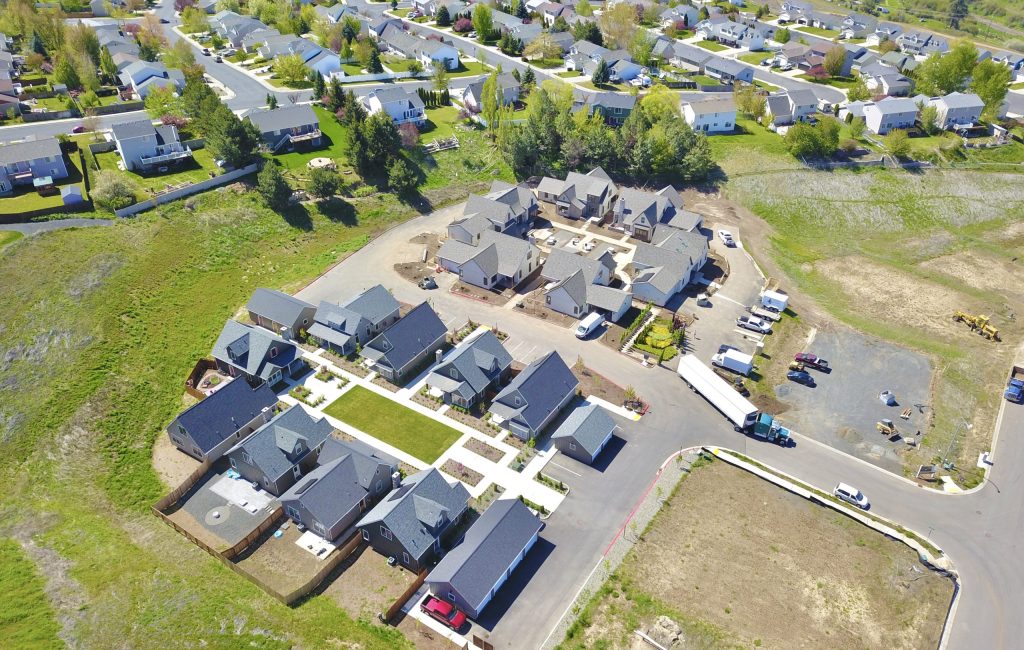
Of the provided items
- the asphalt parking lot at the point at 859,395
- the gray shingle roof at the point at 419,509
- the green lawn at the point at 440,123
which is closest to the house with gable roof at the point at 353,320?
the gray shingle roof at the point at 419,509

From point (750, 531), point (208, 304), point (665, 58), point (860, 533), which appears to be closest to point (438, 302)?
point (208, 304)

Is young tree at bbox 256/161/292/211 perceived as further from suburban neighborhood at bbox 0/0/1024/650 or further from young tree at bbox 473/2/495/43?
young tree at bbox 473/2/495/43

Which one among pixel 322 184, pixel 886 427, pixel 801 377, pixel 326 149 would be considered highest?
pixel 322 184

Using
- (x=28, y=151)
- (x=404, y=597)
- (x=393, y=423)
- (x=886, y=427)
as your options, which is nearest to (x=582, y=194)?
(x=393, y=423)

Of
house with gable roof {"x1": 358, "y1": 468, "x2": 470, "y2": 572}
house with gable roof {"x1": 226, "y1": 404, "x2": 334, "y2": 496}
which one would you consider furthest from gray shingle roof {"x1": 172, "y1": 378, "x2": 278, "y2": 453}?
house with gable roof {"x1": 358, "y1": 468, "x2": 470, "y2": 572}

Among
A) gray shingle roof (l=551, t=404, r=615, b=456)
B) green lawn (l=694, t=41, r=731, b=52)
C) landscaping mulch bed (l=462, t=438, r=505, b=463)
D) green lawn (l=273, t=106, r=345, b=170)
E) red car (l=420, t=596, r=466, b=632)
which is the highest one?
green lawn (l=273, t=106, r=345, b=170)

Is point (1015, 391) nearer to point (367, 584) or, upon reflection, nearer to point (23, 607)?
point (367, 584)

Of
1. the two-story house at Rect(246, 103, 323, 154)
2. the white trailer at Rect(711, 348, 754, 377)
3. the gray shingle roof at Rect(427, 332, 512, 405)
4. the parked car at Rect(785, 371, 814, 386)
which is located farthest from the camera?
the two-story house at Rect(246, 103, 323, 154)
